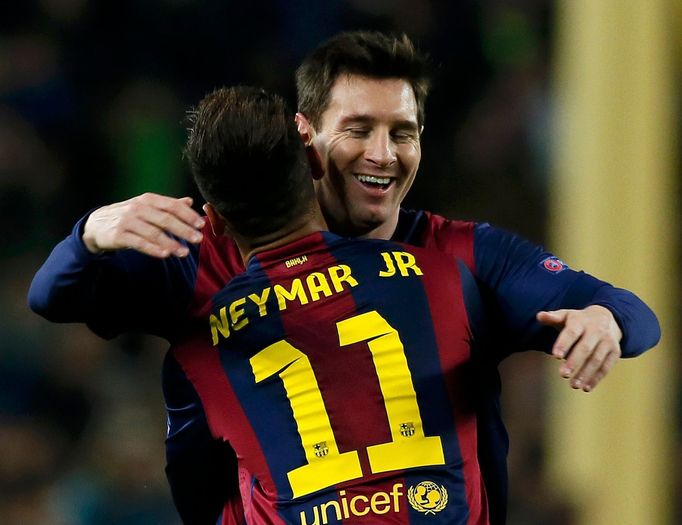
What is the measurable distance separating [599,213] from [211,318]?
361 centimetres

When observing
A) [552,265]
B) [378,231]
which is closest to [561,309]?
[552,265]

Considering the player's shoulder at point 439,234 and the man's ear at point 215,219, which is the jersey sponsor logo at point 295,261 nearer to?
the man's ear at point 215,219

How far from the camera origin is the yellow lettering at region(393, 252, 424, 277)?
2.79 m

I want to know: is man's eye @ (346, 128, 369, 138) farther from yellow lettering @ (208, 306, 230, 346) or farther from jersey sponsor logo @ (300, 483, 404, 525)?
jersey sponsor logo @ (300, 483, 404, 525)

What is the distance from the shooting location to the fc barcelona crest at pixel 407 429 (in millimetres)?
2674

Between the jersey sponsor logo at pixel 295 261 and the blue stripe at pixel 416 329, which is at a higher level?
the jersey sponsor logo at pixel 295 261

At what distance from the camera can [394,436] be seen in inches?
105

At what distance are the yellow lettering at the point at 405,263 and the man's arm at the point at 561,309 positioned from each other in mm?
149

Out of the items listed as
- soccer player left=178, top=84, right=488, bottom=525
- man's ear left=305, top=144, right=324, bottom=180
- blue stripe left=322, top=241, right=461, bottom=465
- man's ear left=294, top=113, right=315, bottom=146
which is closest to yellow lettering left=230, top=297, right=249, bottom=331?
soccer player left=178, top=84, right=488, bottom=525

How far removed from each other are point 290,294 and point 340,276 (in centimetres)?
10

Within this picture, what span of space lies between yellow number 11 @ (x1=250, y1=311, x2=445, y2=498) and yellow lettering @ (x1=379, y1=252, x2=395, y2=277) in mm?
85

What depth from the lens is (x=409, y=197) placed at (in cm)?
657

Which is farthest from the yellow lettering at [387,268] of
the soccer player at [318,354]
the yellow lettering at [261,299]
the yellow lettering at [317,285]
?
the yellow lettering at [261,299]

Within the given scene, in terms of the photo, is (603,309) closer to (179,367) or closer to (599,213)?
(179,367)
